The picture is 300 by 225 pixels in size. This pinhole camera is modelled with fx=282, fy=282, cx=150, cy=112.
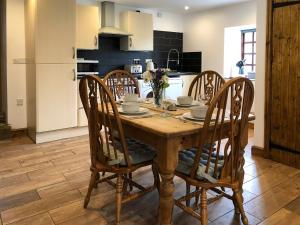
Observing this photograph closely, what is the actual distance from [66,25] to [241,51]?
11.1 ft

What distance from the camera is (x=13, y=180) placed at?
8.65ft

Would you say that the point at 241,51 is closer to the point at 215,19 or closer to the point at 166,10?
the point at 215,19

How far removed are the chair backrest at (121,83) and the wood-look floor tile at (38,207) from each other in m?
1.03

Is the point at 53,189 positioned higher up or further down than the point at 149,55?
further down

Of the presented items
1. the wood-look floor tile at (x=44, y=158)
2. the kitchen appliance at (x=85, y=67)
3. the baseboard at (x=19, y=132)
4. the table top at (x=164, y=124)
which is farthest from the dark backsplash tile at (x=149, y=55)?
the table top at (x=164, y=124)

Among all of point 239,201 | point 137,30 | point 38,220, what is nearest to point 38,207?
point 38,220

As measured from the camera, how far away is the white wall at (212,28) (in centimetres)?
496

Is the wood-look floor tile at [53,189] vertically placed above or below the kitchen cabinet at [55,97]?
below

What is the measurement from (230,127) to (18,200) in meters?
1.76

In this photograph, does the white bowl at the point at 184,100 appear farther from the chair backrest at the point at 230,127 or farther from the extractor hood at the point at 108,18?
the extractor hood at the point at 108,18

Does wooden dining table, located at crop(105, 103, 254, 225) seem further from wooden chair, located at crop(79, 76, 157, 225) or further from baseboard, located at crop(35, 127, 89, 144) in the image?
baseboard, located at crop(35, 127, 89, 144)

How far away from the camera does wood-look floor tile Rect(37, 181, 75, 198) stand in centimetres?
236

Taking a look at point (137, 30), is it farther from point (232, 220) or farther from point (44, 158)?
point (232, 220)

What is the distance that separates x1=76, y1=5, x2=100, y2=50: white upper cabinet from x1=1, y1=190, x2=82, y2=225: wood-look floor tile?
2.65 meters
